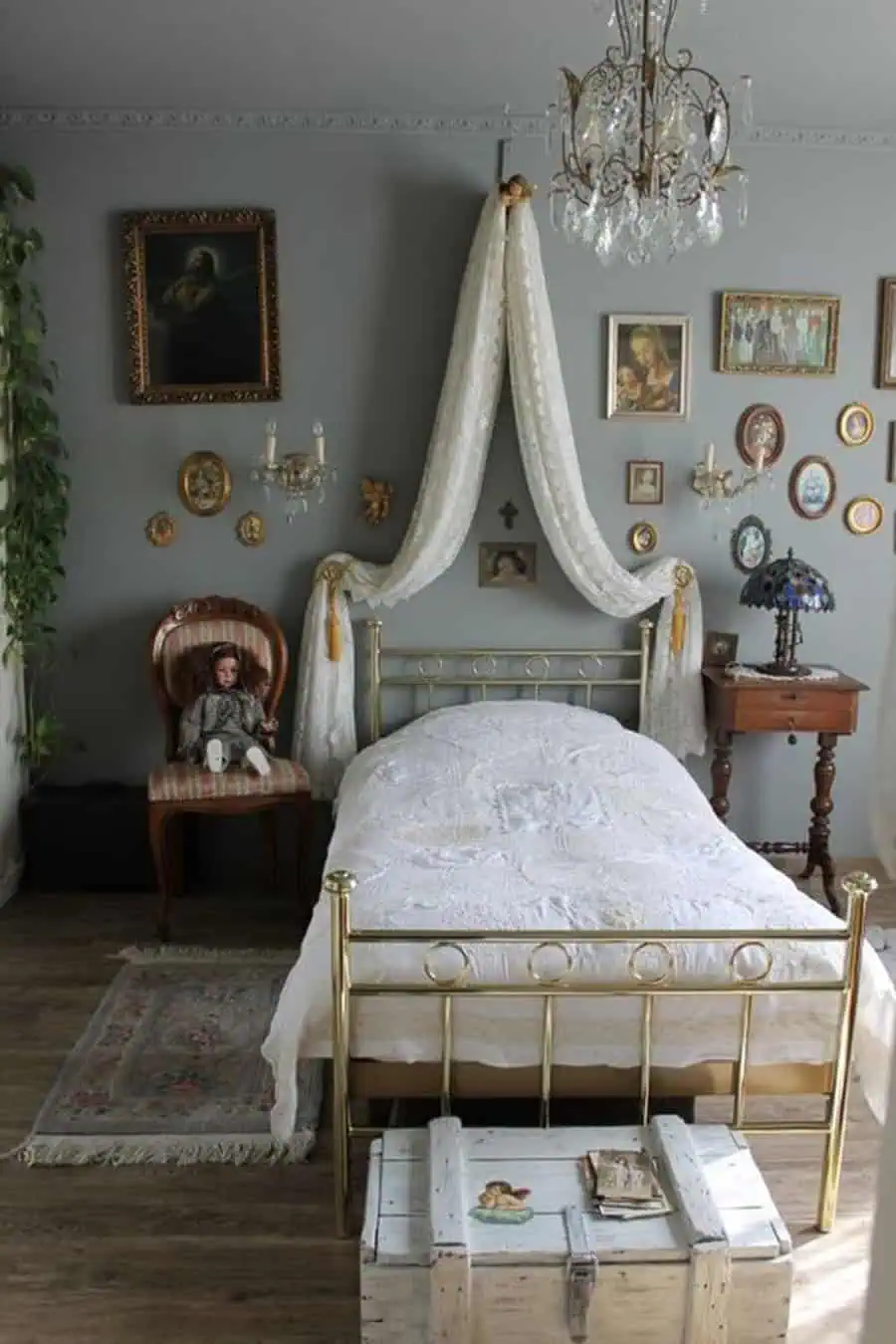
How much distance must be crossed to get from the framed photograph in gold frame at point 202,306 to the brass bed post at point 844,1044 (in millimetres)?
3473

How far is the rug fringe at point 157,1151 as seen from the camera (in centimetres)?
332

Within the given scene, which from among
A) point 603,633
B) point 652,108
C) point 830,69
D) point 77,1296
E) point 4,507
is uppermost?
point 830,69

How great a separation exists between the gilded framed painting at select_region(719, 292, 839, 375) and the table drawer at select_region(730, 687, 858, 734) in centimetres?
147

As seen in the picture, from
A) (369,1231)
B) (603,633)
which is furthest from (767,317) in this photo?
(369,1231)

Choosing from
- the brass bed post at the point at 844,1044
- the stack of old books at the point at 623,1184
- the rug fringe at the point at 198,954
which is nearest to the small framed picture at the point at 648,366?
the rug fringe at the point at 198,954

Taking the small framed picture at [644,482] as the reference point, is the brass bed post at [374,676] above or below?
below

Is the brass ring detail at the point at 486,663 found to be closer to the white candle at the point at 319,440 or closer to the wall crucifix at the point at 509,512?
the wall crucifix at the point at 509,512

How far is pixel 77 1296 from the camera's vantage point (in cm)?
279

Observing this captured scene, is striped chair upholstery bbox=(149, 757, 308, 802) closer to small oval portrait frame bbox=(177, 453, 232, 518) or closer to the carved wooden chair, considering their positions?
the carved wooden chair

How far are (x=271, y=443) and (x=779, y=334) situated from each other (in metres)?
2.31

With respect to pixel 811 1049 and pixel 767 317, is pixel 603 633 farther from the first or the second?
pixel 811 1049

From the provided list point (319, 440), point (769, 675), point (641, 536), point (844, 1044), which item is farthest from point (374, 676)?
point (844, 1044)

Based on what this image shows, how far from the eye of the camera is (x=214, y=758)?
4.86 m

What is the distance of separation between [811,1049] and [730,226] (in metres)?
3.70
